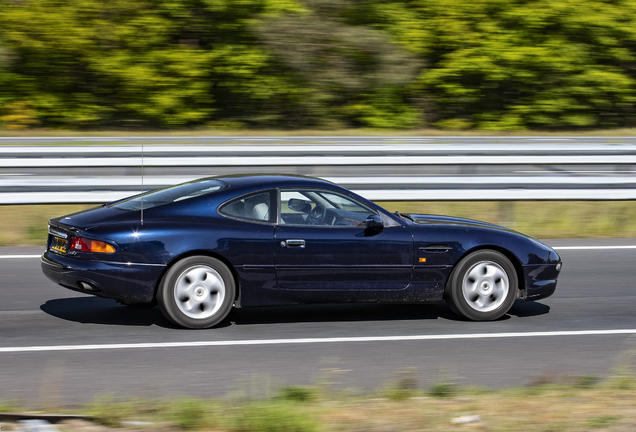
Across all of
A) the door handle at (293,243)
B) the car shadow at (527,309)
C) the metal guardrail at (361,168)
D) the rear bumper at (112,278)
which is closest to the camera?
the rear bumper at (112,278)

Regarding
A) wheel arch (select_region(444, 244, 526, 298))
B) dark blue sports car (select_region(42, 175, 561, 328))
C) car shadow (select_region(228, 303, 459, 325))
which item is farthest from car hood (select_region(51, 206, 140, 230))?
wheel arch (select_region(444, 244, 526, 298))

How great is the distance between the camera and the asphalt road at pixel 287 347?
17.3 feet

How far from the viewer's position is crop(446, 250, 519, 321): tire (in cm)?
692

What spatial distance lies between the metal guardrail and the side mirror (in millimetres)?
4202

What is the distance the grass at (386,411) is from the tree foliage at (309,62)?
1601 centimetres

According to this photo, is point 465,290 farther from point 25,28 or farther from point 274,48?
point 25,28

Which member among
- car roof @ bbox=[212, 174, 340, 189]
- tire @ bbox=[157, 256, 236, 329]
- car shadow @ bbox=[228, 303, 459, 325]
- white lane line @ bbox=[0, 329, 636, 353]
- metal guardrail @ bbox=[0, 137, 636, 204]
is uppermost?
metal guardrail @ bbox=[0, 137, 636, 204]

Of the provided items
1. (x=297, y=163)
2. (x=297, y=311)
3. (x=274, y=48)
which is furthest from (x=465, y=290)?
(x=274, y=48)

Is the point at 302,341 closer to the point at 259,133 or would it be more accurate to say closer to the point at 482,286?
the point at 482,286

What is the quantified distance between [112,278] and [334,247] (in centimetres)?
174

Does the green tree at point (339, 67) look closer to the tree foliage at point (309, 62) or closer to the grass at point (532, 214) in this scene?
the tree foliage at point (309, 62)

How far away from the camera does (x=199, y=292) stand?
6383 mm

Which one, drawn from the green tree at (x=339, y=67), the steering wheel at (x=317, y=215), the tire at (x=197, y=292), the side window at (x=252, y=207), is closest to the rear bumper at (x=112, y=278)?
the tire at (x=197, y=292)

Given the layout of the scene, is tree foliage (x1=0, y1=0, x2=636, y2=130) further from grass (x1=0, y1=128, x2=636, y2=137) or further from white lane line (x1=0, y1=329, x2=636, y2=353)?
white lane line (x1=0, y1=329, x2=636, y2=353)
